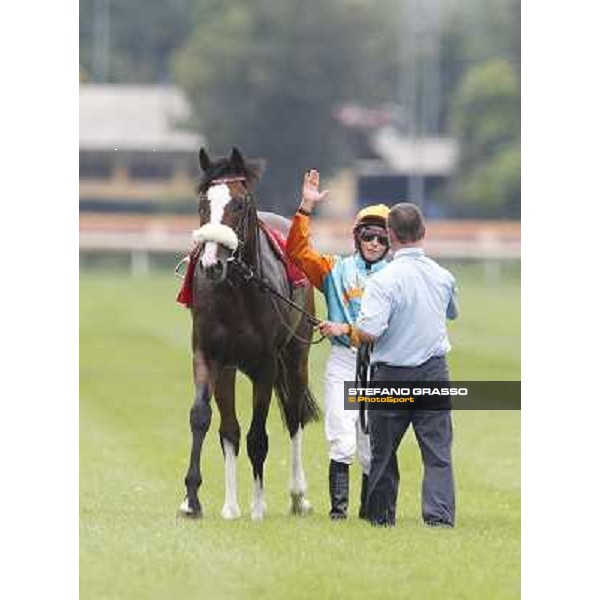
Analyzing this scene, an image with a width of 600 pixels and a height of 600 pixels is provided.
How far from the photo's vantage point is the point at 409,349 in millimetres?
9625

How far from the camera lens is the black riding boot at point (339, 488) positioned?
10125 millimetres

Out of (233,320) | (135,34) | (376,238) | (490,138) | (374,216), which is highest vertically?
(135,34)

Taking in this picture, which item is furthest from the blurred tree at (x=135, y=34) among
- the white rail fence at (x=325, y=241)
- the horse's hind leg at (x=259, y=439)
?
the horse's hind leg at (x=259, y=439)

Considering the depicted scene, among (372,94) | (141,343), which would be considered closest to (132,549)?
(141,343)

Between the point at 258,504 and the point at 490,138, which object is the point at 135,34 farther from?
the point at 258,504

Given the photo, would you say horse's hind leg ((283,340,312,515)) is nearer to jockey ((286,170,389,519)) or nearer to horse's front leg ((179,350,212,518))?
jockey ((286,170,389,519))

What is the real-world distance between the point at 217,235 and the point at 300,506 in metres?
1.81

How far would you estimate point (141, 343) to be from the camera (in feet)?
81.1

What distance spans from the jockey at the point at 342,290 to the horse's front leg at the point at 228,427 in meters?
0.48

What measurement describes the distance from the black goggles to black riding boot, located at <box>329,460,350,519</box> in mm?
1115

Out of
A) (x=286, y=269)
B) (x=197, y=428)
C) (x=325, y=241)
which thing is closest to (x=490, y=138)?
(x=325, y=241)

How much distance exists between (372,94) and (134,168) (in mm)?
8431

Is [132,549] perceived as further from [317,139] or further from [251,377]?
[317,139]
